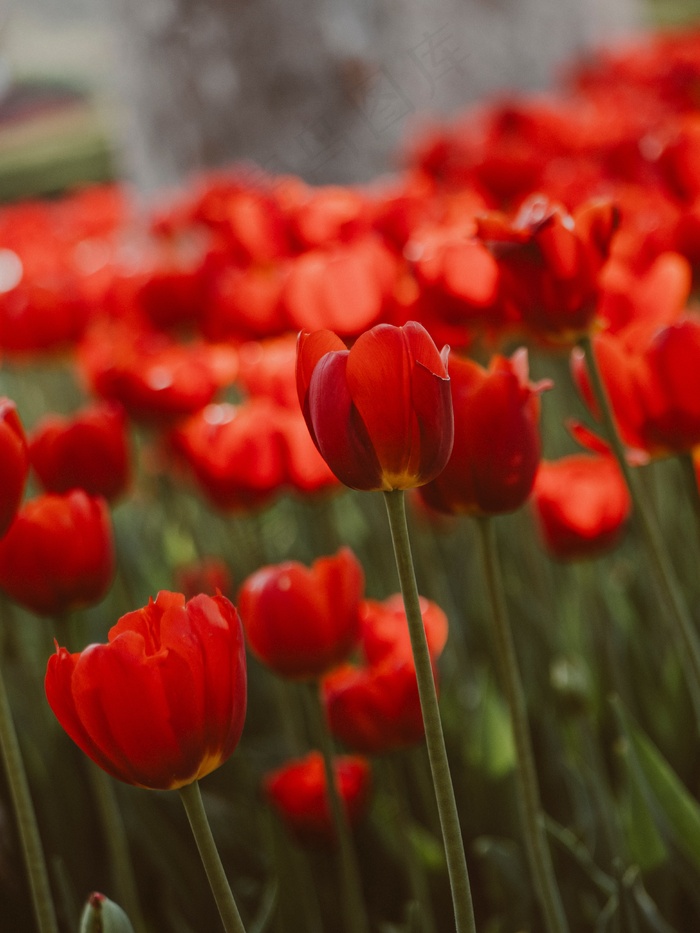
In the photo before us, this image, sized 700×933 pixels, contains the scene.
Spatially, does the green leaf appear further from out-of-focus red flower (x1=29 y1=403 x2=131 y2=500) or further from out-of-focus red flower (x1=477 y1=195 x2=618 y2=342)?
out-of-focus red flower (x1=29 y1=403 x2=131 y2=500)

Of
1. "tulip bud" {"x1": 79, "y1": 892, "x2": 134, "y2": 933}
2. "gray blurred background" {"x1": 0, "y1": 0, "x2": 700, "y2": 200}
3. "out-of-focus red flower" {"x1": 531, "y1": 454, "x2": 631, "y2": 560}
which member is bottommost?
"tulip bud" {"x1": 79, "y1": 892, "x2": 134, "y2": 933}

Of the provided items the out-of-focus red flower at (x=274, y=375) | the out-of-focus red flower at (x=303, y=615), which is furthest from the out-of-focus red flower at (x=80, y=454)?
the out-of-focus red flower at (x=303, y=615)

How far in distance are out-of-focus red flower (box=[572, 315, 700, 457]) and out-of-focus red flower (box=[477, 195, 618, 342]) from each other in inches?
1.5

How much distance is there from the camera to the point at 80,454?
1.02m

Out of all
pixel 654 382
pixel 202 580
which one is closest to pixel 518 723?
pixel 654 382

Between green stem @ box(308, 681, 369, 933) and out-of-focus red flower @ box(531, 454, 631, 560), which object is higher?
out-of-focus red flower @ box(531, 454, 631, 560)

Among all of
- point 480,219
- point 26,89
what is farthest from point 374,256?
point 26,89

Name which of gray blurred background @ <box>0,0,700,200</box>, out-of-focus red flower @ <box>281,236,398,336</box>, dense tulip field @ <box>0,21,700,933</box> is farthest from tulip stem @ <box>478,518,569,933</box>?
gray blurred background @ <box>0,0,700,200</box>

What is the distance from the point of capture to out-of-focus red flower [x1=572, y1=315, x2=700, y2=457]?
724 mm

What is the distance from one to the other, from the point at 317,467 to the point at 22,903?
0.43 m

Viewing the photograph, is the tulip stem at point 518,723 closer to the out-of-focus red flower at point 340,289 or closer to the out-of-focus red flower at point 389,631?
the out-of-focus red flower at point 389,631

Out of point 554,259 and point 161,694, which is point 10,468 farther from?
point 554,259

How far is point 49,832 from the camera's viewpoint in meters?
1.07

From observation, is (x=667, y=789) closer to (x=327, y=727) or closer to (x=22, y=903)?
(x=327, y=727)
